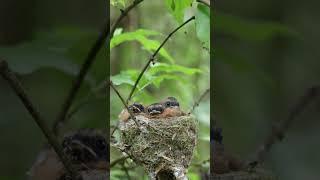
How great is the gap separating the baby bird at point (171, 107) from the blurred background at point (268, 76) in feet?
1.49

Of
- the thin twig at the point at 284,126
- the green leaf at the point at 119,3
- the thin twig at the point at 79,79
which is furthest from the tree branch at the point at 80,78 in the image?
the thin twig at the point at 284,126

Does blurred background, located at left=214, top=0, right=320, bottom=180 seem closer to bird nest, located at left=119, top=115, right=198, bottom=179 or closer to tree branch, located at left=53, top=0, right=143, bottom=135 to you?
tree branch, located at left=53, top=0, right=143, bottom=135

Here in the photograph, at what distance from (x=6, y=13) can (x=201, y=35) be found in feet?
1.02

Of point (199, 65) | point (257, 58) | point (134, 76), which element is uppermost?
point (257, 58)

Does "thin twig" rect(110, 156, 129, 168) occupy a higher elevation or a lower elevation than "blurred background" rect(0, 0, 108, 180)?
lower

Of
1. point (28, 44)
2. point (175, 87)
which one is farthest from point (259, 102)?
point (175, 87)

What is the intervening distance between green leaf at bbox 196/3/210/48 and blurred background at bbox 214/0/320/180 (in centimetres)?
7

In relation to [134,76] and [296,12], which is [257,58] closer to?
[296,12]

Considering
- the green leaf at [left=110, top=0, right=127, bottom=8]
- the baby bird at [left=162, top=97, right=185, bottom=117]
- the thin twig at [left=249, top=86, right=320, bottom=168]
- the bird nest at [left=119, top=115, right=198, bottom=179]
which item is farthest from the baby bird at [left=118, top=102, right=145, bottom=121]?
the thin twig at [left=249, top=86, right=320, bottom=168]

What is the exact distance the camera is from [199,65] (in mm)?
1406

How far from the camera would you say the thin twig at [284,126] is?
0.67m

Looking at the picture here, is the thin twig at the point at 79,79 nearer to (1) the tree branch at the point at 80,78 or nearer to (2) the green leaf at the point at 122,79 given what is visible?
(1) the tree branch at the point at 80,78

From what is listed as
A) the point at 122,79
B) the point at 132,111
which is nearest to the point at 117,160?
the point at 132,111

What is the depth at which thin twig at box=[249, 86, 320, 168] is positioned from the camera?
0.67 meters
